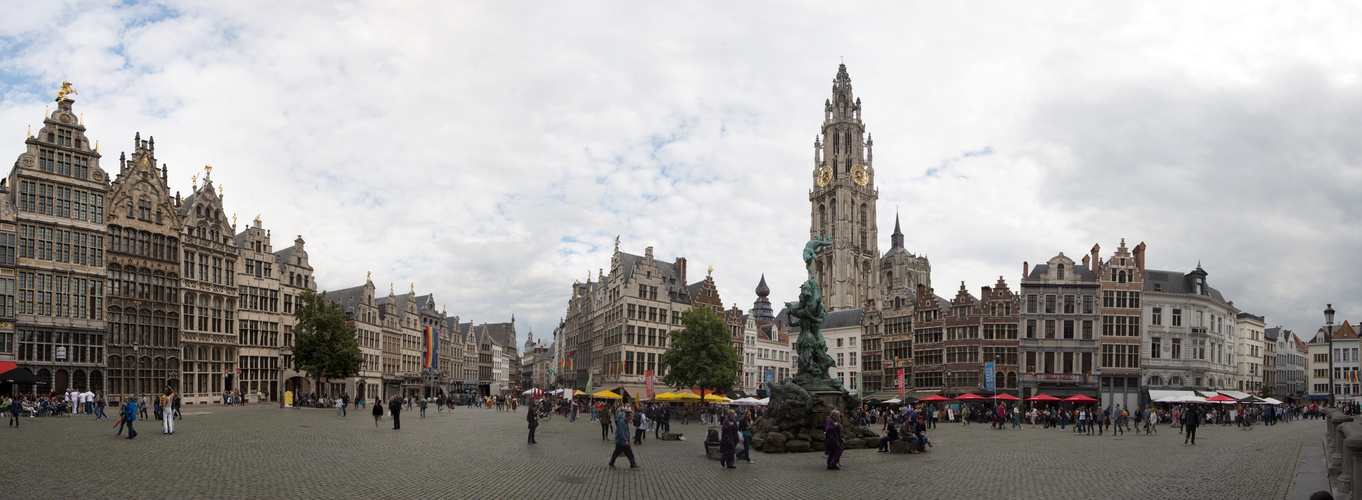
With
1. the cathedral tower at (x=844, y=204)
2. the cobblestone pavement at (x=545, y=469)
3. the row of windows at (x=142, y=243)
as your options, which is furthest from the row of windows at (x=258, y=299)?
the cathedral tower at (x=844, y=204)

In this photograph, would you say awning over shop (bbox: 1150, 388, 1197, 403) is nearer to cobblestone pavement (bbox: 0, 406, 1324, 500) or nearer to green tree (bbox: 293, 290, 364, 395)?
cobblestone pavement (bbox: 0, 406, 1324, 500)

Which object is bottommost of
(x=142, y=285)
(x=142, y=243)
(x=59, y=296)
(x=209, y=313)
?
(x=209, y=313)

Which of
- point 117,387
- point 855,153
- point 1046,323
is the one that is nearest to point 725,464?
point 117,387

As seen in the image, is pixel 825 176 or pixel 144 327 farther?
pixel 825 176

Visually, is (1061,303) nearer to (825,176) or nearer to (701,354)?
(701,354)

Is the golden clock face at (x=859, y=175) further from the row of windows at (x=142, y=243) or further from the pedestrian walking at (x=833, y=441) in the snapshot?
the pedestrian walking at (x=833, y=441)

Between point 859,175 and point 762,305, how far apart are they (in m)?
30.5

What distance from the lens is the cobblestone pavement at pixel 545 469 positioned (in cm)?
1870

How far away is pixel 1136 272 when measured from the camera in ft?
249

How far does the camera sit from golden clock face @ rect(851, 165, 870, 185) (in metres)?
159

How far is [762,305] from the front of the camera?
145250 mm

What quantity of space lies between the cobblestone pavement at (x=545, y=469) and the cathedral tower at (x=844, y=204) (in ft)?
380

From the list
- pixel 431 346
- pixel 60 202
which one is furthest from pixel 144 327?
pixel 431 346

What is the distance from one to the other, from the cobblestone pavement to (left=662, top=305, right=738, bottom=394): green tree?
31132 mm
